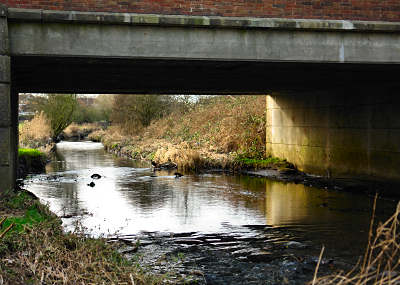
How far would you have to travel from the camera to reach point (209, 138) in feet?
89.9

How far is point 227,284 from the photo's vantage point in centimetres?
681

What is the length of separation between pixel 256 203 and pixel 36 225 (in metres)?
7.80

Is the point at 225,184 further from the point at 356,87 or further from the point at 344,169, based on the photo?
the point at 356,87

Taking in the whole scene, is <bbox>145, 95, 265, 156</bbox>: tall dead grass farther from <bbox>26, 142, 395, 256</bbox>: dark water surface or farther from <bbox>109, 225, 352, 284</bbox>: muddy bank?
<bbox>109, 225, 352, 284</bbox>: muddy bank

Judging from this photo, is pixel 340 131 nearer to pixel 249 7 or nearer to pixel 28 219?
pixel 249 7

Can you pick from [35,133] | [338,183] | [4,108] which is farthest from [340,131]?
[35,133]

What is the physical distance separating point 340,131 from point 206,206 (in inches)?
276

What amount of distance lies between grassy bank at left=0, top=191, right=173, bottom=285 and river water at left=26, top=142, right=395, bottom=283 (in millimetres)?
2353

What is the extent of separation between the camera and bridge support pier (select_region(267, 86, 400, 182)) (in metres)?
15.6

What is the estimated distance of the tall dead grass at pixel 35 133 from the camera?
31053mm

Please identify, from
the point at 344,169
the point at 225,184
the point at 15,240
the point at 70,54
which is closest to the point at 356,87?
the point at 344,169

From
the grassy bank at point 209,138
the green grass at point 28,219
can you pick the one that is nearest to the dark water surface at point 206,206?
the green grass at point 28,219

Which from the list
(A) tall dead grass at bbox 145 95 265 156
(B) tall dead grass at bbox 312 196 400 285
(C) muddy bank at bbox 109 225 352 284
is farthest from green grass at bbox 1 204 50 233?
(A) tall dead grass at bbox 145 95 265 156

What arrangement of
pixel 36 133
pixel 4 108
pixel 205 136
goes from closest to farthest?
1. pixel 4 108
2. pixel 205 136
3. pixel 36 133
